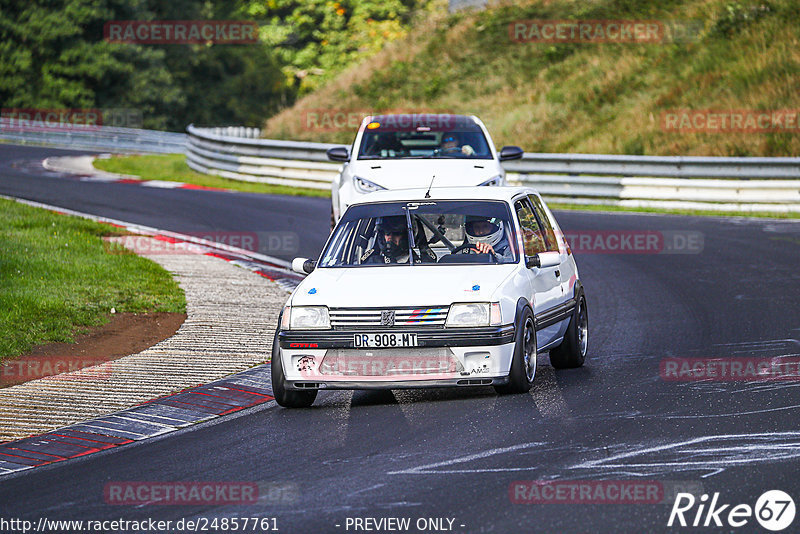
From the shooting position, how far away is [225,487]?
6.93 metres

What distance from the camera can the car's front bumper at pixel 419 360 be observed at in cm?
872

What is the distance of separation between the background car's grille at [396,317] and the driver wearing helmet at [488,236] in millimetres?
1256

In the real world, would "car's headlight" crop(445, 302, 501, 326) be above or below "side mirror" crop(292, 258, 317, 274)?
below

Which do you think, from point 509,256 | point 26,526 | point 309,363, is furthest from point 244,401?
point 26,526

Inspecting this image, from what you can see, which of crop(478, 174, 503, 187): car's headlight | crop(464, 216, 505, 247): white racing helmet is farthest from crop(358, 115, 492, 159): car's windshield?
crop(464, 216, 505, 247): white racing helmet

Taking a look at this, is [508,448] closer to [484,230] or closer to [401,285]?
[401,285]

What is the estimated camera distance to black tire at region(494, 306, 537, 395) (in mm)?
8945

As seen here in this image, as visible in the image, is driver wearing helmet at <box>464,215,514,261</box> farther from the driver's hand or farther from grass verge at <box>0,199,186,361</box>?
grass verge at <box>0,199,186,361</box>

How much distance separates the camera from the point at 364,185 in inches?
618

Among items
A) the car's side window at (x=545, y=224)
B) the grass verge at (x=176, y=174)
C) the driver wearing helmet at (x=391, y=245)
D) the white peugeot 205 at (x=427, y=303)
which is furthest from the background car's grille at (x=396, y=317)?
the grass verge at (x=176, y=174)

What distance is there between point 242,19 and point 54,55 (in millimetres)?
15971

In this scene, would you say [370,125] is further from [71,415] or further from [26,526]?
[26,526]

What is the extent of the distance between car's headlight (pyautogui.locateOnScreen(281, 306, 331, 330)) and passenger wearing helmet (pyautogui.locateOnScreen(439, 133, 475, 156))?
7660mm

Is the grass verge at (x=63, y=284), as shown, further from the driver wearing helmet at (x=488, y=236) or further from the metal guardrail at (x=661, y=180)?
the metal guardrail at (x=661, y=180)
